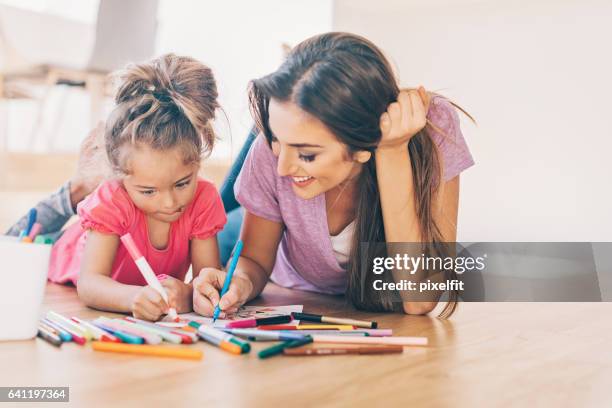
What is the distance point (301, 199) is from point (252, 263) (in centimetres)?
14

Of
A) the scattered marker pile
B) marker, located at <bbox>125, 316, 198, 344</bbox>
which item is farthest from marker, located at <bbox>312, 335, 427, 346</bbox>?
marker, located at <bbox>125, 316, 198, 344</bbox>

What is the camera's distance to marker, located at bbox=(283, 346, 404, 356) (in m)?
0.78

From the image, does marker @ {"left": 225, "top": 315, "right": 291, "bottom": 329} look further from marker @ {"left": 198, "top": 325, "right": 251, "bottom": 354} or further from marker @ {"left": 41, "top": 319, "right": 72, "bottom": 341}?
marker @ {"left": 41, "top": 319, "right": 72, "bottom": 341}

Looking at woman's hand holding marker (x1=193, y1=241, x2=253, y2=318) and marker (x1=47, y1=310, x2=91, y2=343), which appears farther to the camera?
woman's hand holding marker (x1=193, y1=241, x2=253, y2=318)

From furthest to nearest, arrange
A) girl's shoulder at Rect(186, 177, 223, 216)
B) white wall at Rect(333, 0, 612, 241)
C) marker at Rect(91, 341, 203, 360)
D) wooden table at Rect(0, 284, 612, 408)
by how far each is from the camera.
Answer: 1. white wall at Rect(333, 0, 612, 241)
2. girl's shoulder at Rect(186, 177, 223, 216)
3. marker at Rect(91, 341, 203, 360)
4. wooden table at Rect(0, 284, 612, 408)

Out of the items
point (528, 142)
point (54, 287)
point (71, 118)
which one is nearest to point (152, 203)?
point (54, 287)

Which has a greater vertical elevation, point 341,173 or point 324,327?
point 341,173

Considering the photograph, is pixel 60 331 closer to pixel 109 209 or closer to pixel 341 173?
pixel 109 209

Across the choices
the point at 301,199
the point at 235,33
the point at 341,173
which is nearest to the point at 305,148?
the point at 341,173

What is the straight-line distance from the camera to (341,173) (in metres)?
1.02

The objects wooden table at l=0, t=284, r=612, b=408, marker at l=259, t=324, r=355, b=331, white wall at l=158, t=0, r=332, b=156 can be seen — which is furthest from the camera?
white wall at l=158, t=0, r=332, b=156

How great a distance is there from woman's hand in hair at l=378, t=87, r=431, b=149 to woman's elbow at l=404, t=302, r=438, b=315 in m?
0.26

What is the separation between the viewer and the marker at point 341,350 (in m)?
0.78

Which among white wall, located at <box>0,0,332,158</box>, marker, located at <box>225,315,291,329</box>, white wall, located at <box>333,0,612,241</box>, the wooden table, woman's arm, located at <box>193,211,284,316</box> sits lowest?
the wooden table
